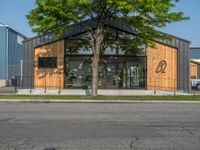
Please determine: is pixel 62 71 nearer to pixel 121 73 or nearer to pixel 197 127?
pixel 121 73

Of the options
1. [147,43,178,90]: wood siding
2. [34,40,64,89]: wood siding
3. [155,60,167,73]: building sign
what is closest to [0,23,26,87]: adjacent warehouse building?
[34,40,64,89]: wood siding

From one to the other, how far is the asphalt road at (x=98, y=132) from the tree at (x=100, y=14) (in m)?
11.8

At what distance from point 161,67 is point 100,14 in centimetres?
881

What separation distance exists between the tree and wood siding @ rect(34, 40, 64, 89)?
20.8ft

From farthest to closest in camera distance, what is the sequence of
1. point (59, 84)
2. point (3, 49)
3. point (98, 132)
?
point (3, 49) → point (59, 84) → point (98, 132)

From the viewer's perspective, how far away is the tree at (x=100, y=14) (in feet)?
87.8

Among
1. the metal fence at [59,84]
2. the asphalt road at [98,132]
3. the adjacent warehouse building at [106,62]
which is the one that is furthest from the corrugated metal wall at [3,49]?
the asphalt road at [98,132]

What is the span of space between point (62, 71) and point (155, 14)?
35.4 ft

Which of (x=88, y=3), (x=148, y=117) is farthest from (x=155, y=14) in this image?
(x=148, y=117)

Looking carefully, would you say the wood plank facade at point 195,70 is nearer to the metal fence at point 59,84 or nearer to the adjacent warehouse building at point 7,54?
the metal fence at point 59,84

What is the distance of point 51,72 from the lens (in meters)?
35.3

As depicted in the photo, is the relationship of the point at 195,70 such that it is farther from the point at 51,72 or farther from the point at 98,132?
the point at 98,132

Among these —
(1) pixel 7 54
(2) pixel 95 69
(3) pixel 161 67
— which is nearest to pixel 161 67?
(3) pixel 161 67

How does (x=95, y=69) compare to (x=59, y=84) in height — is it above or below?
above
